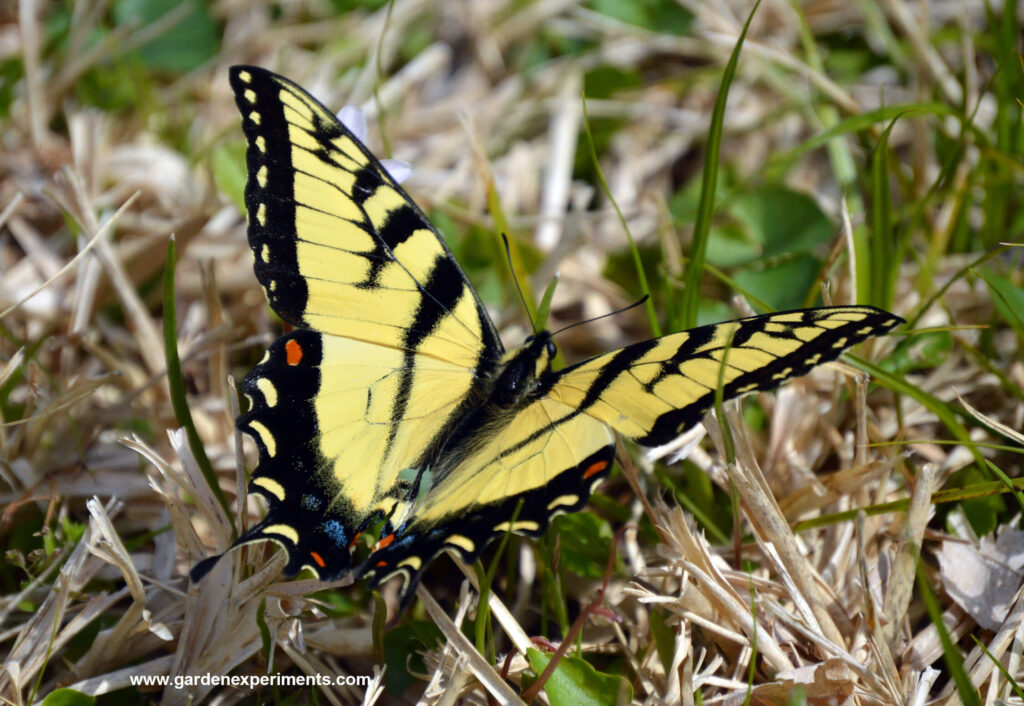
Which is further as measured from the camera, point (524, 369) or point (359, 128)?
point (359, 128)

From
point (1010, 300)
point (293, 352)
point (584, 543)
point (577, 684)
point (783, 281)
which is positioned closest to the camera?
point (577, 684)

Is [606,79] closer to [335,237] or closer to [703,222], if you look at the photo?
[703,222]

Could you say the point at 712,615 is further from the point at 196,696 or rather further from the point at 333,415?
the point at 196,696

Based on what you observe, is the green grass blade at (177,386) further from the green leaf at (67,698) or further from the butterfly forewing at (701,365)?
the butterfly forewing at (701,365)

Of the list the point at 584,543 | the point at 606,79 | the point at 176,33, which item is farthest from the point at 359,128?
the point at 176,33

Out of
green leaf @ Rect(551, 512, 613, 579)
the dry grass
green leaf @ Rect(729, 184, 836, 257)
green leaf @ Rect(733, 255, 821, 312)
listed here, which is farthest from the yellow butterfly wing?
green leaf @ Rect(729, 184, 836, 257)

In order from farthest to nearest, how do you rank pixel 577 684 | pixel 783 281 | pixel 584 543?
pixel 783 281 → pixel 584 543 → pixel 577 684
